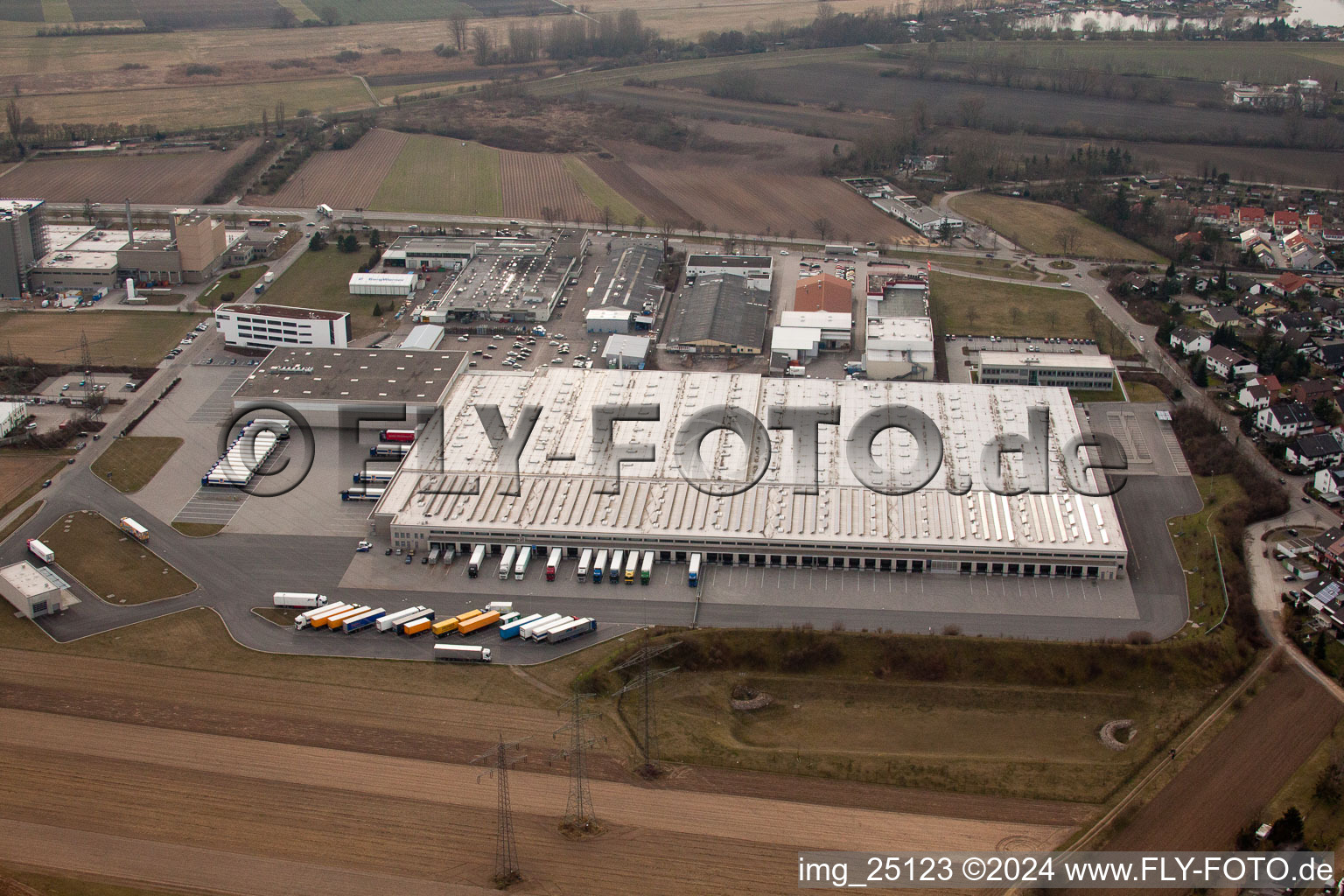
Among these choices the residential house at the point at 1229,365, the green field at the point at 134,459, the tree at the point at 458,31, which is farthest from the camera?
the tree at the point at 458,31

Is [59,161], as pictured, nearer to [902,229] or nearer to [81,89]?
[81,89]

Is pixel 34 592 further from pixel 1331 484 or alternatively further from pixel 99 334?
pixel 1331 484

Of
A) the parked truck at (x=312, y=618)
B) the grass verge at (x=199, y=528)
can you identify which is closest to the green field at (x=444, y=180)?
the grass verge at (x=199, y=528)

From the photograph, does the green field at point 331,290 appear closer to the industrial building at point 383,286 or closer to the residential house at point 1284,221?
the industrial building at point 383,286

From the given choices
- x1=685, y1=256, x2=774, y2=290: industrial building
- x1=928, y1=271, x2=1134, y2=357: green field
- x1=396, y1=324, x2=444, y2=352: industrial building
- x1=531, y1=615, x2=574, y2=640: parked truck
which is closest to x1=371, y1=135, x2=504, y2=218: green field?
x1=685, y1=256, x2=774, y2=290: industrial building

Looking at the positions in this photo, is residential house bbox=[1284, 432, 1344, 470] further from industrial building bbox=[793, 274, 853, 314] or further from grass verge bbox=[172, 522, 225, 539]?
grass verge bbox=[172, 522, 225, 539]

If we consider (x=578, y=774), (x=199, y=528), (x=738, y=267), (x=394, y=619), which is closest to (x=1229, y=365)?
(x=738, y=267)

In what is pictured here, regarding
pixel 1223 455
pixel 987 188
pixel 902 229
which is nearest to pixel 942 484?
pixel 1223 455
